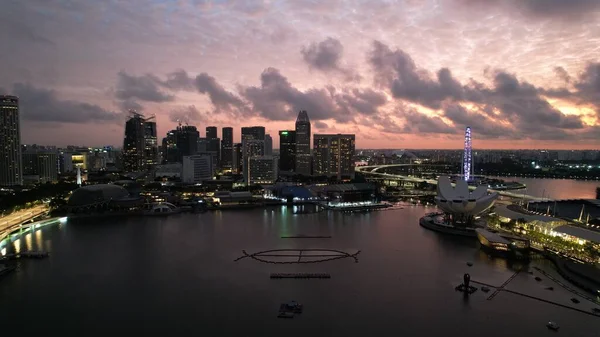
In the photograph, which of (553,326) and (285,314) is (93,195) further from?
(553,326)

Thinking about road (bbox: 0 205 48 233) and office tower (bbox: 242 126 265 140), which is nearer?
road (bbox: 0 205 48 233)

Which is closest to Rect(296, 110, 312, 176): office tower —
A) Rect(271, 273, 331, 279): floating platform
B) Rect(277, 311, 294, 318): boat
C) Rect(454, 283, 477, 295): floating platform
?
Rect(271, 273, 331, 279): floating platform

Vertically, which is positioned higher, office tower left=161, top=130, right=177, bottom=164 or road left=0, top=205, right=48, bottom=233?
office tower left=161, top=130, right=177, bottom=164

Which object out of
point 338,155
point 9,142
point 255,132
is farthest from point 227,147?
point 9,142

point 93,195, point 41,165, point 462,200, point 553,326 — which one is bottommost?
point 553,326

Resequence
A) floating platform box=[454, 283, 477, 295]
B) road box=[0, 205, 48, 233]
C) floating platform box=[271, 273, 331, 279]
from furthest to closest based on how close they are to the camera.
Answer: road box=[0, 205, 48, 233] < floating platform box=[271, 273, 331, 279] < floating platform box=[454, 283, 477, 295]

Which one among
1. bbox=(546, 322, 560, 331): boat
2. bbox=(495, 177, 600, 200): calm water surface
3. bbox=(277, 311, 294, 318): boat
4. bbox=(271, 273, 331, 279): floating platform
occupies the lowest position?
bbox=(546, 322, 560, 331): boat

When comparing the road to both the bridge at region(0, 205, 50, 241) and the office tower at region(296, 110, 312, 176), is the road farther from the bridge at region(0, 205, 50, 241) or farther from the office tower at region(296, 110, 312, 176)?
the office tower at region(296, 110, 312, 176)
